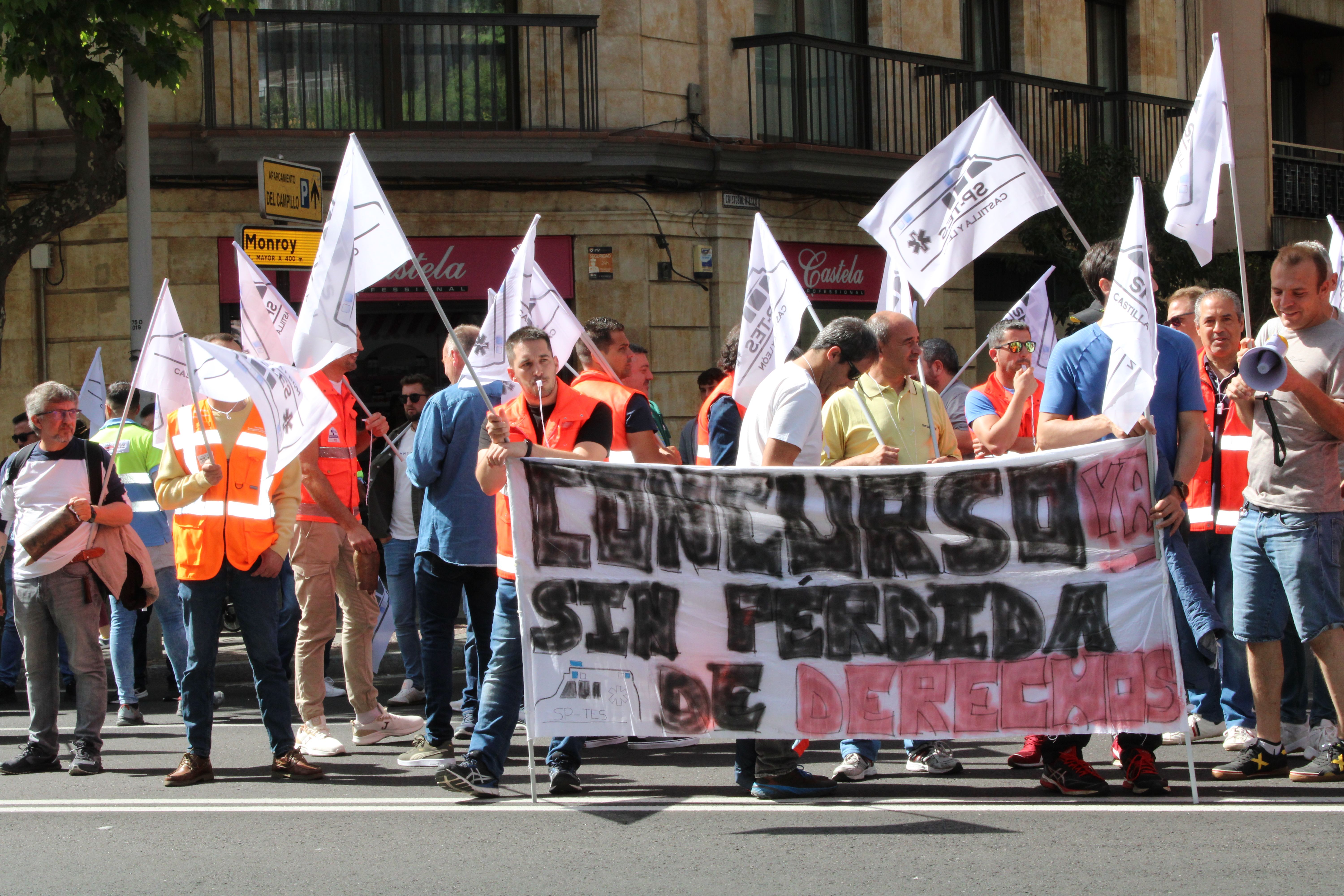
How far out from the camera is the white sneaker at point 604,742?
6977 mm

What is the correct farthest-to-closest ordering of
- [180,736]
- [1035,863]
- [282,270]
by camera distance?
[282,270], [180,736], [1035,863]

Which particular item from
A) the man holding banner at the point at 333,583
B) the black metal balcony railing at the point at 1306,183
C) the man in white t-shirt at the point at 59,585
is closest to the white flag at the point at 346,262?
the man holding banner at the point at 333,583

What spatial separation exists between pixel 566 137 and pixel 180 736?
8.25 metres

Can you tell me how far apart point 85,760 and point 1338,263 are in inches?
269

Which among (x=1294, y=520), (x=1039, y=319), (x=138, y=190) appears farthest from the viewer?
(x=138, y=190)

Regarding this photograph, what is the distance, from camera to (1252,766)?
224 inches

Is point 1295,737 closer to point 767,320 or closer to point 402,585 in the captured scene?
point 767,320

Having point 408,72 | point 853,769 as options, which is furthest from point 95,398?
point 853,769

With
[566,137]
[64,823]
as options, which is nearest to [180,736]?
[64,823]

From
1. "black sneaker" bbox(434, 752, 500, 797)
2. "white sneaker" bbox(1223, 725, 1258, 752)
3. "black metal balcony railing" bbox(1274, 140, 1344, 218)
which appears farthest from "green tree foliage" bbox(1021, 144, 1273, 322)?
"black sneaker" bbox(434, 752, 500, 797)

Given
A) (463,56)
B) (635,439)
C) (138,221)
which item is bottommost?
(635,439)

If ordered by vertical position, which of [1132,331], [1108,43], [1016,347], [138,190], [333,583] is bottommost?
[333,583]

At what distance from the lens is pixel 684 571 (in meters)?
5.55

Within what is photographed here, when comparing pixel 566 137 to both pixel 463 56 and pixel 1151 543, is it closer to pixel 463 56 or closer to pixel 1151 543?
pixel 463 56
